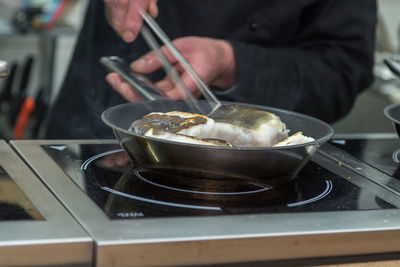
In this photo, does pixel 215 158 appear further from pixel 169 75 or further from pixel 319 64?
pixel 319 64

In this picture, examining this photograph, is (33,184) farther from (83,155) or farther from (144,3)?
(144,3)

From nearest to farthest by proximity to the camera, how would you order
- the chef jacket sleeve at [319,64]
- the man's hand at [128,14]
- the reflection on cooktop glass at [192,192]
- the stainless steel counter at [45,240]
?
the stainless steel counter at [45,240] < the reflection on cooktop glass at [192,192] < the man's hand at [128,14] < the chef jacket sleeve at [319,64]

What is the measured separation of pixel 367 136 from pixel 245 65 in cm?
34

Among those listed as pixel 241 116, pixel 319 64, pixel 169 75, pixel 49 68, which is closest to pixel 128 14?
pixel 169 75

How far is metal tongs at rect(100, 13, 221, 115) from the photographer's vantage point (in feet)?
3.46

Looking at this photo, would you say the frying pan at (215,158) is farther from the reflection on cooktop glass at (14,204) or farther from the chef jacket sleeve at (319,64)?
the chef jacket sleeve at (319,64)

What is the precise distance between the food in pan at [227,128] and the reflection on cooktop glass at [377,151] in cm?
19

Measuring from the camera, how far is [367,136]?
1.24 meters

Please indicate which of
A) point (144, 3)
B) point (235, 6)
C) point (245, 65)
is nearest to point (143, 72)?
point (144, 3)

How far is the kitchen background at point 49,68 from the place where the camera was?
2443 mm

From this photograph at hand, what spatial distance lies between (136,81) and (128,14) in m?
0.13

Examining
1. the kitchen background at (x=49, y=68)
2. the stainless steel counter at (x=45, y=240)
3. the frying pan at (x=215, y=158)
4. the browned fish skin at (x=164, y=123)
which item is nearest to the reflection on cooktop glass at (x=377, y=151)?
the frying pan at (x=215, y=158)

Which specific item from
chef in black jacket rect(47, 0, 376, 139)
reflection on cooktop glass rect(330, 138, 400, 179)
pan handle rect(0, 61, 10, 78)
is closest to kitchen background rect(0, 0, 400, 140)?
chef in black jacket rect(47, 0, 376, 139)

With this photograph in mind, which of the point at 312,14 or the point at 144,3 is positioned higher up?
the point at 144,3
